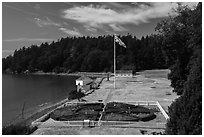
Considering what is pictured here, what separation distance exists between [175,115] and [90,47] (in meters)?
97.3

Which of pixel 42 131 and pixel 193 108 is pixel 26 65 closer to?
pixel 42 131

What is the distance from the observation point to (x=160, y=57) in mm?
78312

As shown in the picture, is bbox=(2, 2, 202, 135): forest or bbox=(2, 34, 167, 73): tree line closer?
bbox=(2, 2, 202, 135): forest

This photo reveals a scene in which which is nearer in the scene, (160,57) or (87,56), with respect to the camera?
(160,57)

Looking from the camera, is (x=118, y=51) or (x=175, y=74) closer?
(x=175, y=74)

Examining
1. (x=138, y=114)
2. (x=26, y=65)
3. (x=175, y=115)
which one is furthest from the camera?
(x=26, y=65)

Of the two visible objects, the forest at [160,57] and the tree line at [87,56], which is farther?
the tree line at [87,56]

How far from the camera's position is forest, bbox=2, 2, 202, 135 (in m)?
5.67

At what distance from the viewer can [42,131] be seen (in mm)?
14336

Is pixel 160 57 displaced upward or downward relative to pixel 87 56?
downward

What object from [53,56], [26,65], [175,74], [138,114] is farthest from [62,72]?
[138,114]

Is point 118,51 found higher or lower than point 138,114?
higher

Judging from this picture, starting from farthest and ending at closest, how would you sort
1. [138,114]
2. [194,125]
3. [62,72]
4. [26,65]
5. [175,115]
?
[26,65]
[62,72]
[138,114]
[175,115]
[194,125]

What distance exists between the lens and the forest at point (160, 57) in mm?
5668
